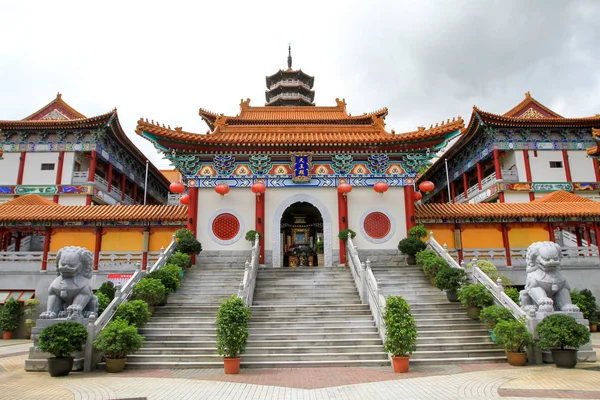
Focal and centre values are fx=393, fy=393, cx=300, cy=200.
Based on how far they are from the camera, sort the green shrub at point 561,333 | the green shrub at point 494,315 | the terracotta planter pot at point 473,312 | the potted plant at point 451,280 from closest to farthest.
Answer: the green shrub at point 561,333, the green shrub at point 494,315, the terracotta planter pot at point 473,312, the potted plant at point 451,280

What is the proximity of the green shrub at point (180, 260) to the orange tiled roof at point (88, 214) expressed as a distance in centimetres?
350

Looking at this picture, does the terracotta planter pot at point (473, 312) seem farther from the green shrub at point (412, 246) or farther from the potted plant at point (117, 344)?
the potted plant at point (117, 344)

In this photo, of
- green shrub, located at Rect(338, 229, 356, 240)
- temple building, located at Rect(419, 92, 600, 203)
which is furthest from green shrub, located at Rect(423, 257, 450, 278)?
temple building, located at Rect(419, 92, 600, 203)

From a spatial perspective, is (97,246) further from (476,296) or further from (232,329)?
(476,296)

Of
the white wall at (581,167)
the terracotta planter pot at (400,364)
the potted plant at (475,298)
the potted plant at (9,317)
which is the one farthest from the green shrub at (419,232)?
the white wall at (581,167)

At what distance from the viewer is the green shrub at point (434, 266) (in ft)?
40.0

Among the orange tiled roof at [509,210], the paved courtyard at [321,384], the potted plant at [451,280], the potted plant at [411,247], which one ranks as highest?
the orange tiled roof at [509,210]

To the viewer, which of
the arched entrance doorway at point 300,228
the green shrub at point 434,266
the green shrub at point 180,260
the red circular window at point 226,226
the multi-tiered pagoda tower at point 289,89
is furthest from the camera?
the multi-tiered pagoda tower at point 289,89

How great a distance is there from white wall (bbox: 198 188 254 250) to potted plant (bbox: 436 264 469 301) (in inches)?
292

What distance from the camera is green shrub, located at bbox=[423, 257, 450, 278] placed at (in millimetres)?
12203

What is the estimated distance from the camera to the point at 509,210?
16859 mm

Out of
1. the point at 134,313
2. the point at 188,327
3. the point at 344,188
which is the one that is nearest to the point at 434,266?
the point at 344,188

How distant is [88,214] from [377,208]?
1209 cm

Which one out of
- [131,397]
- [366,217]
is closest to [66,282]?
[131,397]
